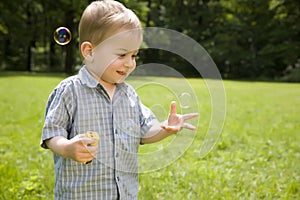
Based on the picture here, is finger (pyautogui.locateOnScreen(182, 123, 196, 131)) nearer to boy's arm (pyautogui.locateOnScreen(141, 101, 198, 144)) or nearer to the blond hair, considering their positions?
boy's arm (pyautogui.locateOnScreen(141, 101, 198, 144))

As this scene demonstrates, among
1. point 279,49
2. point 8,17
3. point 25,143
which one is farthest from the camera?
point 279,49

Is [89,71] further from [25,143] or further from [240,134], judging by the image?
[240,134]

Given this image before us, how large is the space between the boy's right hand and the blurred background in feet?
81.2

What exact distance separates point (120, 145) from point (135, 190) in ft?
0.94

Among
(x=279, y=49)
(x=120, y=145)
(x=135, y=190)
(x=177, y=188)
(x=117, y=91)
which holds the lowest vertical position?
(x=177, y=188)

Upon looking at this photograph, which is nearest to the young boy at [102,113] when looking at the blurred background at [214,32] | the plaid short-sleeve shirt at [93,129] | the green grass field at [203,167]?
the plaid short-sleeve shirt at [93,129]

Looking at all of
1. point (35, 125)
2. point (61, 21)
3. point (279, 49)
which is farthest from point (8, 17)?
point (35, 125)

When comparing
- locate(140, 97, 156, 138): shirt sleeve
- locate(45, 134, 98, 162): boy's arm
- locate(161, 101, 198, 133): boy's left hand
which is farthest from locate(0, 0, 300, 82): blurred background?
locate(45, 134, 98, 162): boy's arm

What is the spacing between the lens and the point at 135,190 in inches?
78.5

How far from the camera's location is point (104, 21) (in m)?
1.72

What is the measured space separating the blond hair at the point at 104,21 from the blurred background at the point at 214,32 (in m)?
24.5

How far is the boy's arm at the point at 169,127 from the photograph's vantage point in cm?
179

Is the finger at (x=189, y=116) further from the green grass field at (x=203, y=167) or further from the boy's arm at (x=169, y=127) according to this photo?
the green grass field at (x=203, y=167)

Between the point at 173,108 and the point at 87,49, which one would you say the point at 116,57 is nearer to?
the point at 87,49
